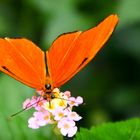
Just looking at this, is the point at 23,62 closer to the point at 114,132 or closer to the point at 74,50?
the point at 74,50

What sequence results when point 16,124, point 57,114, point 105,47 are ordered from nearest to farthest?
1. point 57,114
2. point 16,124
3. point 105,47

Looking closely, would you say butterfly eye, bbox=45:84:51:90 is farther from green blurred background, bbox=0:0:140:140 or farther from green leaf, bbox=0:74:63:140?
green blurred background, bbox=0:0:140:140

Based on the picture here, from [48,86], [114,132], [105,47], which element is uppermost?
[105,47]

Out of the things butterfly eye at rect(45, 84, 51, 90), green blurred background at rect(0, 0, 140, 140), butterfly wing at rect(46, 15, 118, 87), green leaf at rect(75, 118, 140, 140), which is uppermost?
green blurred background at rect(0, 0, 140, 140)

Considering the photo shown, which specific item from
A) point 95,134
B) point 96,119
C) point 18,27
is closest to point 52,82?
point 95,134

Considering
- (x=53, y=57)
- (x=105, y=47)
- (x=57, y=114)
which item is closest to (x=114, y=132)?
(x=57, y=114)

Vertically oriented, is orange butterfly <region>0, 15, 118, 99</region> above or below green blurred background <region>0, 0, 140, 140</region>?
below

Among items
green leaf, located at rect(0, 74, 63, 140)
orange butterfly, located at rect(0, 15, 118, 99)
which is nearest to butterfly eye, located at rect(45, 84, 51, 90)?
orange butterfly, located at rect(0, 15, 118, 99)

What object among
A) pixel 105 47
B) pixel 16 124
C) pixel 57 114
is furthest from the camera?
pixel 105 47

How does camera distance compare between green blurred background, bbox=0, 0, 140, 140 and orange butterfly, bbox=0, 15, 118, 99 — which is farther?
green blurred background, bbox=0, 0, 140, 140
